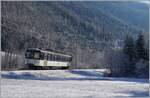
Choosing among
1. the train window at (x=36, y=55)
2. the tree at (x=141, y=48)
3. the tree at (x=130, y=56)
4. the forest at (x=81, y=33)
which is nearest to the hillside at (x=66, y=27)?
the forest at (x=81, y=33)

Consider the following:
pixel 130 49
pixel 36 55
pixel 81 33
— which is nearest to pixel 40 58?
pixel 36 55

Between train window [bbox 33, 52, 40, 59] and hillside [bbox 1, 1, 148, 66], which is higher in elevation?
hillside [bbox 1, 1, 148, 66]

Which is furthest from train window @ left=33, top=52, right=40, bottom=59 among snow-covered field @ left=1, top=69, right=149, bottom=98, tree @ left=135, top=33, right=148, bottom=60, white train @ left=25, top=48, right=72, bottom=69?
tree @ left=135, top=33, right=148, bottom=60

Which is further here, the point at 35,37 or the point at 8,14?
the point at 8,14

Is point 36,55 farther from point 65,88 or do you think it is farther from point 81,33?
point 81,33

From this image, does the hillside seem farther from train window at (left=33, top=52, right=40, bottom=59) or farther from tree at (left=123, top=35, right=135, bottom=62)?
train window at (left=33, top=52, right=40, bottom=59)

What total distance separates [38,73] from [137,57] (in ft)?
37.9

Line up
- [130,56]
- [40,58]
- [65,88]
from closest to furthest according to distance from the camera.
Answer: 1. [65,88]
2. [40,58]
3. [130,56]

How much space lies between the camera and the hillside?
283 feet

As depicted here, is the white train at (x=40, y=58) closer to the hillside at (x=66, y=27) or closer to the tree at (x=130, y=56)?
the tree at (x=130, y=56)

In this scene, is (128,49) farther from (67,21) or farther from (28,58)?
(67,21)

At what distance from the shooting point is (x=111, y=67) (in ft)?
145

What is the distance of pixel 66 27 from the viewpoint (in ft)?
400

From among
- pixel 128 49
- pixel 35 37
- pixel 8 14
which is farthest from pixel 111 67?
pixel 8 14
